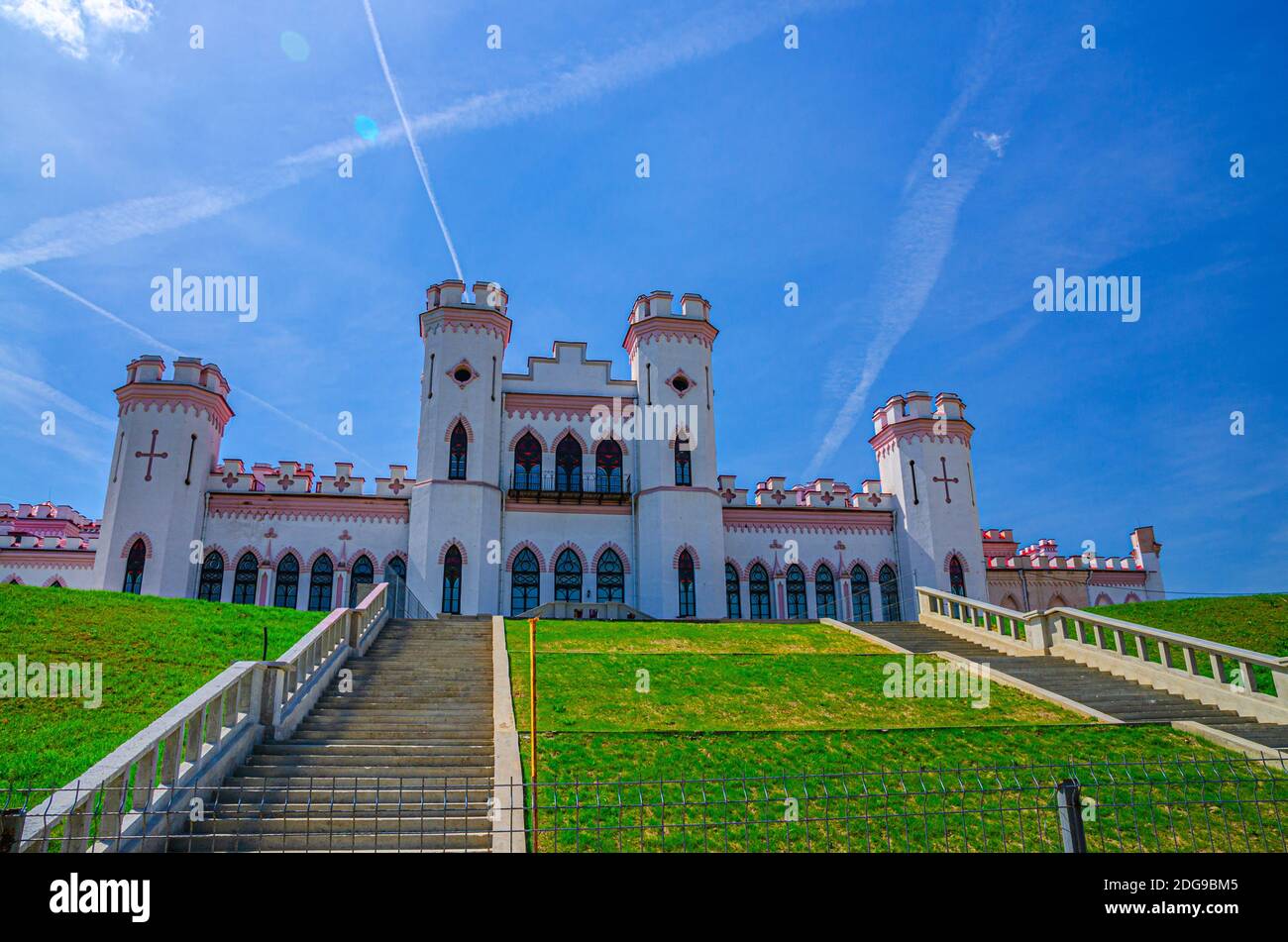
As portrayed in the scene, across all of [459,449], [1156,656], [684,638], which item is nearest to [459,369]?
[459,449]

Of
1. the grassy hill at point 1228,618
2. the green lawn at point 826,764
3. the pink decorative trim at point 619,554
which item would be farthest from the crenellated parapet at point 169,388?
the grassy hill at point 1228,618

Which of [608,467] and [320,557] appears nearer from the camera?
Answer: [320,557]

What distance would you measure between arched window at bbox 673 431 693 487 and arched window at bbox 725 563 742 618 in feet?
12.4

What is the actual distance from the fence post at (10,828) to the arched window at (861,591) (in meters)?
30.0

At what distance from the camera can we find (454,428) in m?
31.4

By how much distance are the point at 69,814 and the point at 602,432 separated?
2680 cm

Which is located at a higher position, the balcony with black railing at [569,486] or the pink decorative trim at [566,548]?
the balcony with black railing at [569,486]

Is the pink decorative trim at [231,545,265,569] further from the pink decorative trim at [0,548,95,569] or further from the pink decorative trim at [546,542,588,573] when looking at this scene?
the pink decorative trim at [546,542,588,573]

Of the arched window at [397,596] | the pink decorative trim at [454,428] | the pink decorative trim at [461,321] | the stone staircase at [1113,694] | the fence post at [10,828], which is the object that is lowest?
the fence post at [10,828]

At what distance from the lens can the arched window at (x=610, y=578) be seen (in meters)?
31.5

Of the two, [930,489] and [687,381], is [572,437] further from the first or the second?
[930,489]

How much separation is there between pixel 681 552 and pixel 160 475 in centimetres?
1852

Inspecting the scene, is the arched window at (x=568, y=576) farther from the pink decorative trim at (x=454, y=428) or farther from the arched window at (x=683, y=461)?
the pink decorative trim at (x=454, y=428)
